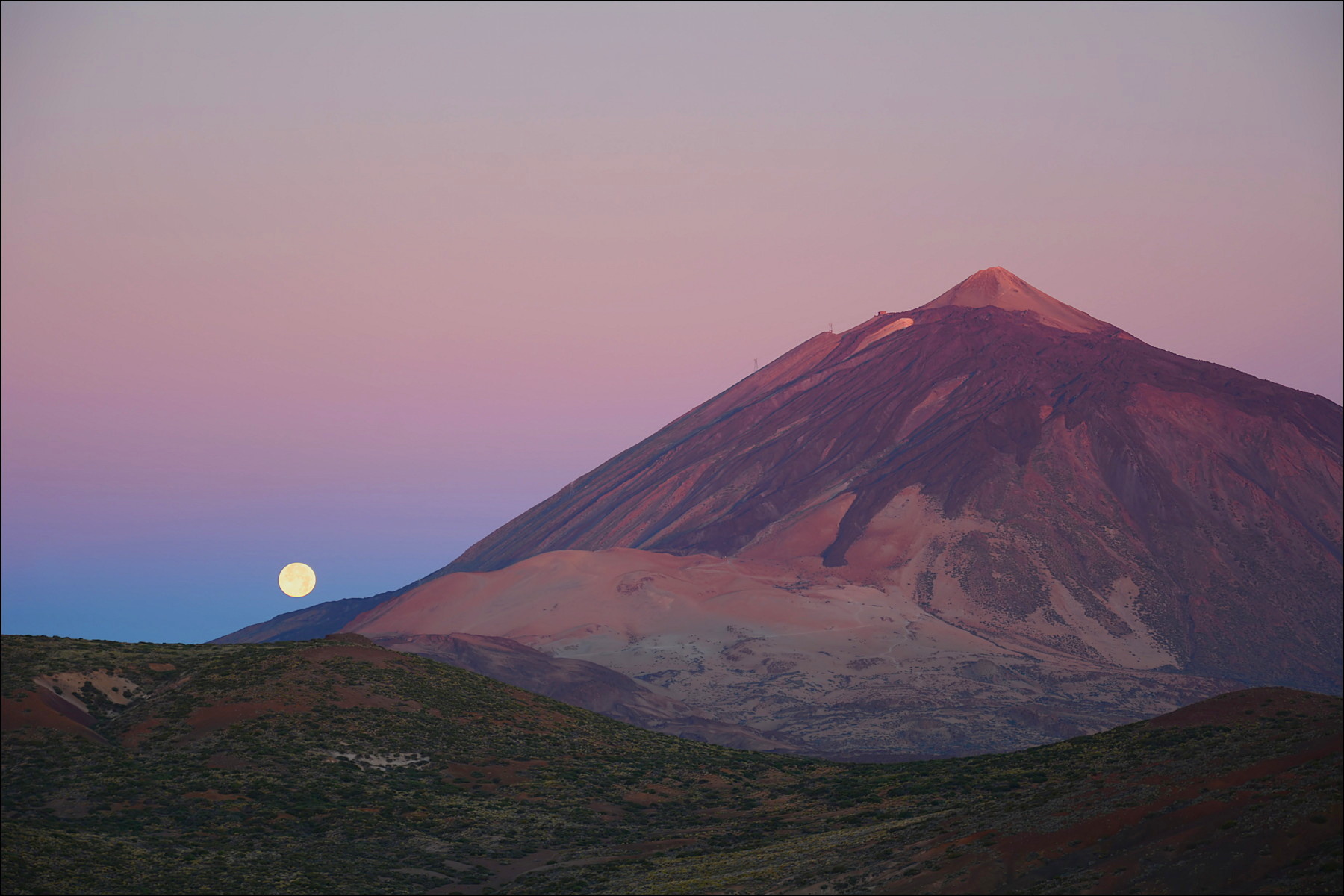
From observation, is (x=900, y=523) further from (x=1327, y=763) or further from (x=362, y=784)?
(x=1327, y=763)

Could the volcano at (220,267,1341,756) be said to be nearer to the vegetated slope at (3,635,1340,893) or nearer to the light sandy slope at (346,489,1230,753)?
the light sandy slope at (346,489,1230,753)

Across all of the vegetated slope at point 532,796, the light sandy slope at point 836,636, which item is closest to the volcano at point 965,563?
the light sandy slope at point 836,636

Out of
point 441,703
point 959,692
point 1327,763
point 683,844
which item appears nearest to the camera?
point 1327,763

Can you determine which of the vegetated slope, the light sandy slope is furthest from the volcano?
the vegetated slope

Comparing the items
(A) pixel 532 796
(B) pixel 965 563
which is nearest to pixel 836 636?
(B) pixel 965 563

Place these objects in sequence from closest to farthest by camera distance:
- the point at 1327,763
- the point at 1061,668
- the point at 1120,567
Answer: the point at 1327,763
the point at 1061,668
the point at 1120,567

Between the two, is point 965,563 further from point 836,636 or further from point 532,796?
point 532,796

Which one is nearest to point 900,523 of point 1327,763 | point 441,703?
point 441,703
